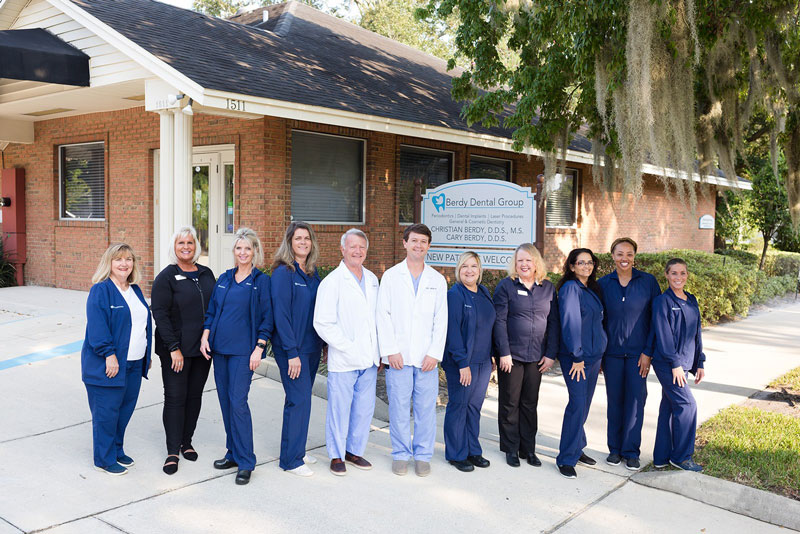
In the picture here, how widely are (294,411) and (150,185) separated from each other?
326 inches

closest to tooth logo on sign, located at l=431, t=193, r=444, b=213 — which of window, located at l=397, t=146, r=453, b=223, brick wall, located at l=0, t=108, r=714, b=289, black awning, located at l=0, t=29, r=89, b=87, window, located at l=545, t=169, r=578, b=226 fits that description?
brick wall, located at l=0, t=108, r=714, b=289

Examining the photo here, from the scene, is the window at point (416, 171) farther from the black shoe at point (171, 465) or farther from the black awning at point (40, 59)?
the black shoe at point (171, 465)

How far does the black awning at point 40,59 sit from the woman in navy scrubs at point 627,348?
7989mm

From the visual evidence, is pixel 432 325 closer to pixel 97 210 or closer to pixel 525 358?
pixel 525 358

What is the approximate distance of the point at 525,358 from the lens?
4.94m

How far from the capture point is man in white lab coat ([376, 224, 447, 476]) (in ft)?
Result: 15.6

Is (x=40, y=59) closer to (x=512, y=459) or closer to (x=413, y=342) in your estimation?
(x=413, y=342)

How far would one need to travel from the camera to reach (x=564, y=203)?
1639 centimetres

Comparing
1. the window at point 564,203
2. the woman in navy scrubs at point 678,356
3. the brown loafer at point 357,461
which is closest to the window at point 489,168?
the window at point 564,203

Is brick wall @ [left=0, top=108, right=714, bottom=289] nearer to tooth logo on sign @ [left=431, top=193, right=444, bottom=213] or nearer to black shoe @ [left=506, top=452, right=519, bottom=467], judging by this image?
tooth logo on sign @ [left=431, top=193, right=444, bottom=213]

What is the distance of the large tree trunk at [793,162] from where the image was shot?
7.80 metres

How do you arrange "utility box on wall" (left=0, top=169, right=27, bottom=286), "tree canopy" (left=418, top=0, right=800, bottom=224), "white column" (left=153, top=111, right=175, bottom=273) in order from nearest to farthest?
1. "tree canopy" (left=418, top=0, right=800, bottom=224)
2. "white column" (left=153, top=111, right=175, bottom=273)
3. "utility box on wall" (left=0, top=169, right=27, bottom=286)

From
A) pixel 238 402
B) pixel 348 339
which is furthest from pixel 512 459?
pixel 238 402

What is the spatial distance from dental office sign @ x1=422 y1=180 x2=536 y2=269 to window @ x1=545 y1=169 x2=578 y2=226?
764cm
